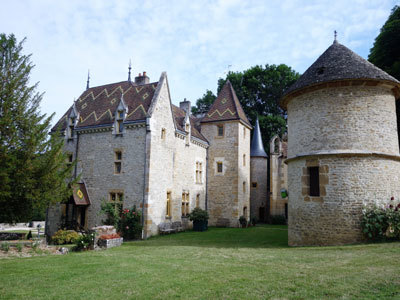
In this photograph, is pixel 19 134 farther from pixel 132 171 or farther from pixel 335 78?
pixel 335 78

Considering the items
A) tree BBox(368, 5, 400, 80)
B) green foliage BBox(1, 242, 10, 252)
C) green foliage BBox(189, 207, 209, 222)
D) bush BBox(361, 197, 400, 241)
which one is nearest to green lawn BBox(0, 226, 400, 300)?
bush BBox(361, 197, 400, 241)

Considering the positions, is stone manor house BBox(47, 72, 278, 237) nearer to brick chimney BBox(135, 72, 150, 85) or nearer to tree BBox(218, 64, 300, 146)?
brick chimney BBox(135, 72, 150, 85)

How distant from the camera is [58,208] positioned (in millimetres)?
18469

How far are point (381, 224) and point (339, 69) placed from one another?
5886 mm

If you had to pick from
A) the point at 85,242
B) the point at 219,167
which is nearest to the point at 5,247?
the point at 85,242

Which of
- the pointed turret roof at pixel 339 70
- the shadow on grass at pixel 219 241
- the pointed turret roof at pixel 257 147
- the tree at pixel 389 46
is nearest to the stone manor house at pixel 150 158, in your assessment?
the shadow on grass at pixel 219 241

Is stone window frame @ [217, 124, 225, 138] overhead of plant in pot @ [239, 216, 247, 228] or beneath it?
overhead

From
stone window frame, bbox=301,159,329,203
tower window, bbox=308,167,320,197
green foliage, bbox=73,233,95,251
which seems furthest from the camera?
tower window, bbox=308,167,320,197

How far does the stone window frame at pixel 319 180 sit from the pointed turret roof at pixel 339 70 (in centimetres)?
310

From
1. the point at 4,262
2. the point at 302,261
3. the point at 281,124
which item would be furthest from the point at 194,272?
the point at 281,124

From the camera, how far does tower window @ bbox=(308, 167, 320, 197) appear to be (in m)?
12.2

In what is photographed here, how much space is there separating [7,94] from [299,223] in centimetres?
1222

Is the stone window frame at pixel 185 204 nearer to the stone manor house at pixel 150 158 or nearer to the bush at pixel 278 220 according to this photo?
the stone manor house at pixel 150 158

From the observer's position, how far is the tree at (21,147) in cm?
1146
